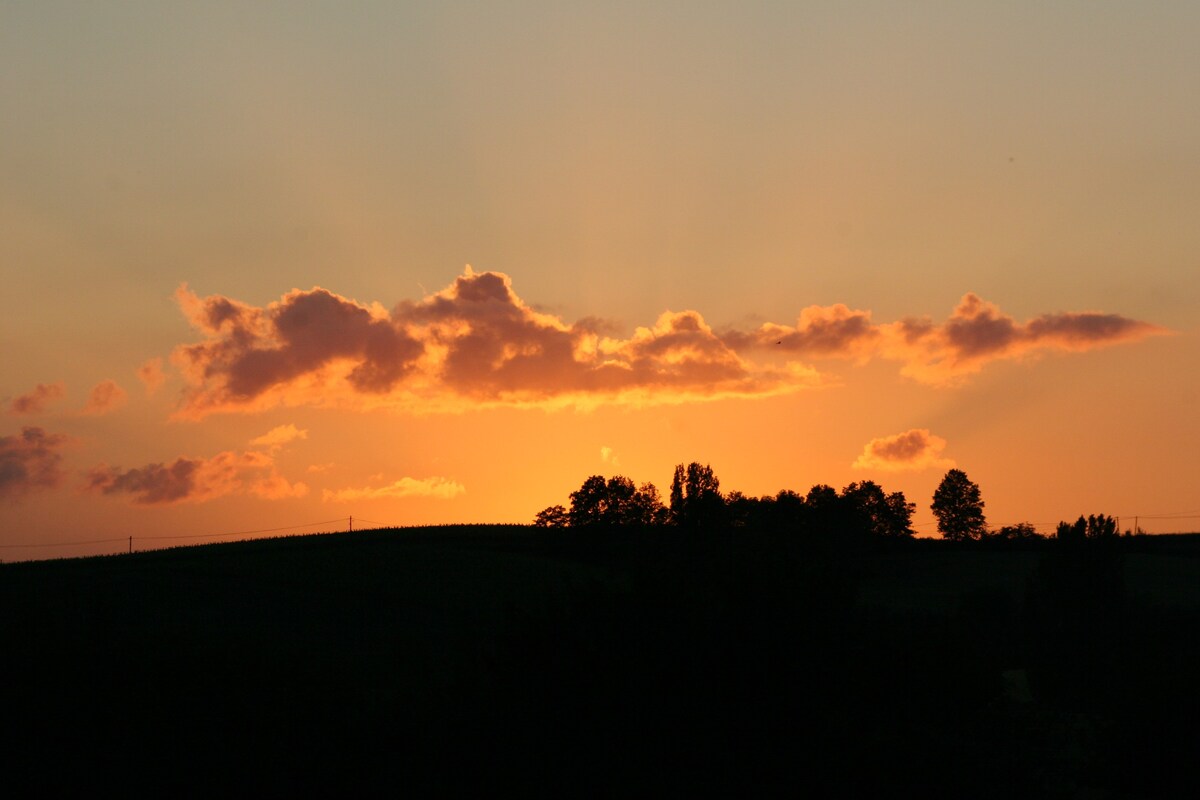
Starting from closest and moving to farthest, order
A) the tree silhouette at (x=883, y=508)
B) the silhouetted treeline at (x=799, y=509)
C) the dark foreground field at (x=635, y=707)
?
the dark foreground field at (x=635, y=707) → the silhouetted treeline at (x=799, y=509) → the tree silhouette at (x=883, y=508)

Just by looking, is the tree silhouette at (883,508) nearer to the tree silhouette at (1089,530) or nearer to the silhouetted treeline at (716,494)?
the silhouetted treeline at (716,494)

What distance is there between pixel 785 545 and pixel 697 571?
268 cm

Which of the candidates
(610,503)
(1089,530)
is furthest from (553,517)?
(1089,530)

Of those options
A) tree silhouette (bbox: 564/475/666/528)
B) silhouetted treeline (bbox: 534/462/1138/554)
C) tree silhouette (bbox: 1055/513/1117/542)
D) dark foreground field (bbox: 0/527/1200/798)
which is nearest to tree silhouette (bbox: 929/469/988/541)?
silhouetted treeline (bbox: 534/462/1138/554)

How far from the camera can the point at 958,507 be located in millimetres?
191125

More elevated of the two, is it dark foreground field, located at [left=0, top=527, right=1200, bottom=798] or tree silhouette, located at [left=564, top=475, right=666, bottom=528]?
tree silhouette, located at [left=564, top=475, right=666, bottom=528]

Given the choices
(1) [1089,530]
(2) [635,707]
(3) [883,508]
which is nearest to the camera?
(2) [635,707]

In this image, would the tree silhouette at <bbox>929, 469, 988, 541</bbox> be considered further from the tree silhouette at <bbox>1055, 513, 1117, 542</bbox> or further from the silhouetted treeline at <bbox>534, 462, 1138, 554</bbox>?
the tree silhouette at <bbox>1055, 513, 1117, 542</bbox>

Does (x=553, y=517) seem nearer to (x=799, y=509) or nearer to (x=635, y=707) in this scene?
(x=799, y=509)

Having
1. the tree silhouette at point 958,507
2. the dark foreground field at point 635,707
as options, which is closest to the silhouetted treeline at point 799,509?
the tree silhouette at point 958,507

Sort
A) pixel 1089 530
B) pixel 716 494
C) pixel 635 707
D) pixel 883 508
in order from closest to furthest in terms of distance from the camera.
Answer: pixel 635 707 < pixel 1089 530 < pixel 716 494 < pixel 883 508

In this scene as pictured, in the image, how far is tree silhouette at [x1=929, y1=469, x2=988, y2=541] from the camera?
18962cm

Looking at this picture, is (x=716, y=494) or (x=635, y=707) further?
(x=716, y=494)

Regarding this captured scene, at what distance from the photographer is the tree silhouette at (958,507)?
622 feet
